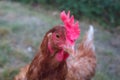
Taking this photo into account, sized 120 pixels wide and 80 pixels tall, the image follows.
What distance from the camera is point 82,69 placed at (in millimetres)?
3666

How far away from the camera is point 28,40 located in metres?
5.27

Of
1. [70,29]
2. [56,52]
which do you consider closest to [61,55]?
[56,52]

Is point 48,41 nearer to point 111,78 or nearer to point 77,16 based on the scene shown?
point 111,78

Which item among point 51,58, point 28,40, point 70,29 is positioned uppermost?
point 70,29

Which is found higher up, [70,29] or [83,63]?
[70,29]

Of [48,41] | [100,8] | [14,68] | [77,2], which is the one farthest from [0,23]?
[48,41]

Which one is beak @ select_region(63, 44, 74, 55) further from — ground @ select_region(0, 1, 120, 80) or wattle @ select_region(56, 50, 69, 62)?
ground @ select_region(0, 1, 120, 80)

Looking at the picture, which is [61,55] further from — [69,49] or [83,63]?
[83,63]

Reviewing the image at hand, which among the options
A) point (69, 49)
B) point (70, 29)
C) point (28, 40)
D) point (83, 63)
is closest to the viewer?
point (69, 49)

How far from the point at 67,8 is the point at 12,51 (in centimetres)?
204

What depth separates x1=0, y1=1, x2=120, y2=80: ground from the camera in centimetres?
476

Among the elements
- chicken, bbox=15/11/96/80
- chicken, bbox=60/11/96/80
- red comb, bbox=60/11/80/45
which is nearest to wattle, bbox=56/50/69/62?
chicken, bbox=15/11/96/80

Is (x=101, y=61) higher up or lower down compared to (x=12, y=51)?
lower down

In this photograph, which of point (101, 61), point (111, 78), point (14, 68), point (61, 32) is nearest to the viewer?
point (61, 32)
